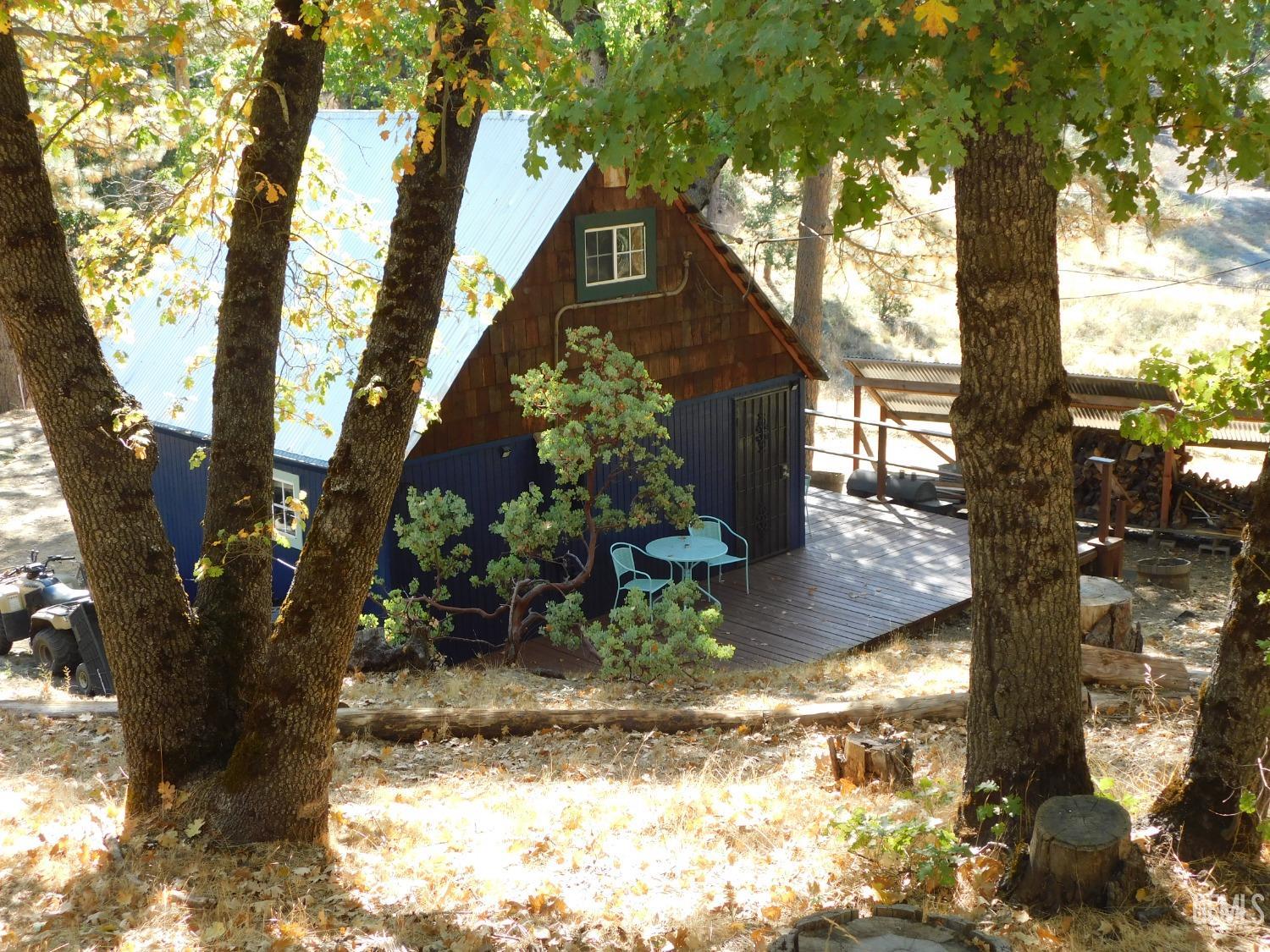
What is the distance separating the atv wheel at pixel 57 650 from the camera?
39.6ft

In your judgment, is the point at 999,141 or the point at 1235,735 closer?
the point at 999,141

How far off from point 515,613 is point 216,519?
5860 millimetres

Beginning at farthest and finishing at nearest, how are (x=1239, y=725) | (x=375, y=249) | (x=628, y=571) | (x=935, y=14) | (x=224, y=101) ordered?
(x=375, y=249), (x=628, y=571), (x=224, y=101), (x=1239, y=725), (x=935, y=14)

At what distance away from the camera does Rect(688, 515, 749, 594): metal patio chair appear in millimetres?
12648

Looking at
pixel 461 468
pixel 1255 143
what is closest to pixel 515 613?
pixel 461 468

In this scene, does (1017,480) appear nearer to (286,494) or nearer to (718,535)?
(718,535)

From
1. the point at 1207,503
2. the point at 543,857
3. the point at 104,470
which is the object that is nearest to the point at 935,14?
the point at 104,470

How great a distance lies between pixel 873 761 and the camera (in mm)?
6738

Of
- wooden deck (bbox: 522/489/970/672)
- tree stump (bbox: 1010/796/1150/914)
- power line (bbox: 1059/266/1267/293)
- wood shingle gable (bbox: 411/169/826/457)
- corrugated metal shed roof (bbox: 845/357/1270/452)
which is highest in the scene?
power line (bbox: 1059/266/1267/293)

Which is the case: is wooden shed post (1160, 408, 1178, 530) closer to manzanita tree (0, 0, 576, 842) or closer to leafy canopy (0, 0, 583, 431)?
leafy canopy (0, 0, 583, 431)

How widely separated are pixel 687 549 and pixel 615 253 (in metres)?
3.28

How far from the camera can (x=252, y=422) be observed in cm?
571

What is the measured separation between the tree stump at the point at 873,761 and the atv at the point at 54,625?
23.1 feet

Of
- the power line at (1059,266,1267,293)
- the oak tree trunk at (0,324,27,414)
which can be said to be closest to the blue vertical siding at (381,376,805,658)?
the oak tree trunk at (0,324,27,414)
